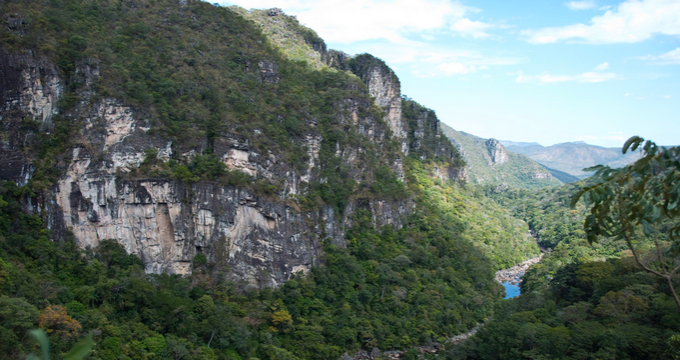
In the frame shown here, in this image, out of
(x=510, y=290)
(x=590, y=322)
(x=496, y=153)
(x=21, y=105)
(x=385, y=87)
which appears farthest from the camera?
(x=496, y=153)

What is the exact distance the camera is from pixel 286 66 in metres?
48.9

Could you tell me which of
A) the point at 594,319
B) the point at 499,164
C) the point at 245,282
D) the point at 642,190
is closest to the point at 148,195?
the point at 245,282

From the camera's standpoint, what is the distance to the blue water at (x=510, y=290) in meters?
48.0

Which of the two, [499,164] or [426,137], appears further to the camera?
[499,164]

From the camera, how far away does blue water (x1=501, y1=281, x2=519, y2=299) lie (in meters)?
48.0

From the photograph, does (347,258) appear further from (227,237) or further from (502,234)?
(502,234)

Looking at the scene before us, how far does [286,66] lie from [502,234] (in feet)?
117

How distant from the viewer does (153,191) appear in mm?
29250

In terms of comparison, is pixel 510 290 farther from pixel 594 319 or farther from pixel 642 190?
pixel 642 190

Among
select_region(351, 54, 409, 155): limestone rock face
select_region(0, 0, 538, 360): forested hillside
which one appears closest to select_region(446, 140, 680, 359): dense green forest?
select_region(0, 0, 538, 360): forested hillside

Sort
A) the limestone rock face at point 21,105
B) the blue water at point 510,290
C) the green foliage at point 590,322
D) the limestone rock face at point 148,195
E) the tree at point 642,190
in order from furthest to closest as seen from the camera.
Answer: the blue water at point 510,290 → the limestone rock face at point 148,195 → the limestone rock face at point 21,105 → the green foliage at point 590,322 → the tree at point 642,190

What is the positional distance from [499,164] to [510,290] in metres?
113

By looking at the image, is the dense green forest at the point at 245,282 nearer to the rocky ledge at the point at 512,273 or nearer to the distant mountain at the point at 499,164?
the rocky ledge at the point at 512,273

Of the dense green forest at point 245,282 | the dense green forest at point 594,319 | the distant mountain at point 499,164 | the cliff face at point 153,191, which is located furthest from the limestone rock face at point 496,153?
the cliff face at point 153,191
